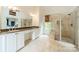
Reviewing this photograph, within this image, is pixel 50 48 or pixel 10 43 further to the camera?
pixel 50 48

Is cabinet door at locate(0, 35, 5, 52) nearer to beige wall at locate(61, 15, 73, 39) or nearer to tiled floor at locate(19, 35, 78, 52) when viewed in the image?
tiled floor at locate(19, 35, 78, 52)

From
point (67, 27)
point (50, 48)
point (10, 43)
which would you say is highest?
point (67, 27)

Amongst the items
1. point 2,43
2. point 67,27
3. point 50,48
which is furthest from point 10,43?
point 67,27

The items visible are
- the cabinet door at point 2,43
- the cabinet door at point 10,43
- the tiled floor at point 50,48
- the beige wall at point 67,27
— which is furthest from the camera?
the beige wall at point 67,27

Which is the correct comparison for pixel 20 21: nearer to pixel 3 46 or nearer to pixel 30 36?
pixel 30 36

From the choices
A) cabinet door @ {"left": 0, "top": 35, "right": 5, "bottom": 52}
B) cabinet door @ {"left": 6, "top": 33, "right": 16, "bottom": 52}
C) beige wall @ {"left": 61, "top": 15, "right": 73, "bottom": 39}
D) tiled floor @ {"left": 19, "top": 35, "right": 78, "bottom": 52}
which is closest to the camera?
cabinet door @ {"left": 0, "top": 35, "right": 5, "bottom": 52}

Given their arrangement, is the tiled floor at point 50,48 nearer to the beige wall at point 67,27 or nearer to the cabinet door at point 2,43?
the beige wall at point 67,27

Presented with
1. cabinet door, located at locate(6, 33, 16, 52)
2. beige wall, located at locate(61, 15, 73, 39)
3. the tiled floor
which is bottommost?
the tiled floor

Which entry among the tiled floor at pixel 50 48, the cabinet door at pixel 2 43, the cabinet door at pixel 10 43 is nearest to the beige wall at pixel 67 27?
the tiled floor at pixel 50 48

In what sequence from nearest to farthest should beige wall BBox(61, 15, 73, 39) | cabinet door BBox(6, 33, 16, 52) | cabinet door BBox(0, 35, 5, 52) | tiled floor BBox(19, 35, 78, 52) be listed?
cabinet door BBox(0, 35, 5, 52)
cabinet door BBox(6, 33, 16, 52)
tiled floor BBox(19, 35, 78, 52)
beige wall BBox(61, 15, 73, 39)

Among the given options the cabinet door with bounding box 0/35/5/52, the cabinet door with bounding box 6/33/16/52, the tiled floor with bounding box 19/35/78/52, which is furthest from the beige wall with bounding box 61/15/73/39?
the cabinet door with bounding box 0/35/5/52

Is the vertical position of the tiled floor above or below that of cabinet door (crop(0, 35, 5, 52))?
below

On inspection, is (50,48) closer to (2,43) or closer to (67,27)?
(67,27)
